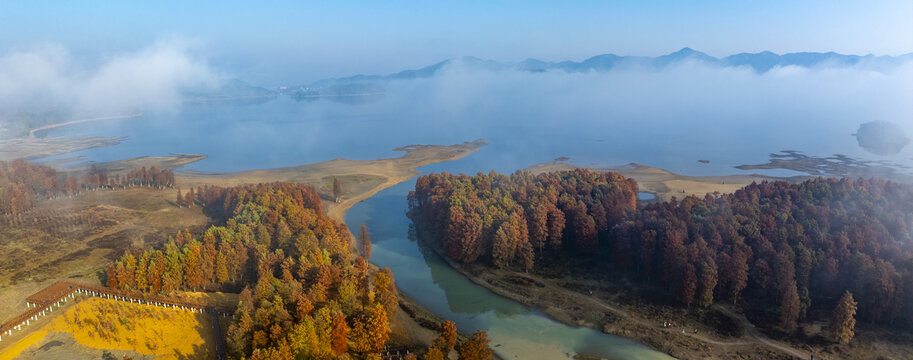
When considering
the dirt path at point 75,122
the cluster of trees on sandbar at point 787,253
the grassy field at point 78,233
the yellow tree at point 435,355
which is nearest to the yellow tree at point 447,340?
the yellow tree at point 435,355

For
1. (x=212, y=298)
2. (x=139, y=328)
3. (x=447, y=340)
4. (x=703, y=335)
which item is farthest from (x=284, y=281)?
(x=703, y=335)

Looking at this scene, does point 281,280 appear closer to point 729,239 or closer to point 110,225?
point 110,225

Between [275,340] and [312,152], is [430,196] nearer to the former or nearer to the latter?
[275,340]

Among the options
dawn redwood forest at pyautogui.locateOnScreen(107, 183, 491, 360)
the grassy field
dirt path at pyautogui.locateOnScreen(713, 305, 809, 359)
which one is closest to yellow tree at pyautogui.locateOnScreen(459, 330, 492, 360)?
dawn redwood forest at pyautogui.locateOnScreen(107, 183, 491, 360)

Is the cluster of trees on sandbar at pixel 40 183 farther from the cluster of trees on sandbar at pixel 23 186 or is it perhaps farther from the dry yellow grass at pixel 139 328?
the dry yellow grass at pixel 139 328

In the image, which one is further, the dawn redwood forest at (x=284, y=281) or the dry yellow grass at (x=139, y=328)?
the dry yellow grass at (x=139, y=328)

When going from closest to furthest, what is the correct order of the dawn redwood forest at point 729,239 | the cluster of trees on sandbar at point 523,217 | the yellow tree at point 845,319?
1. the yellow tree at point 845,319
2. the dawn redwood forest at point 729,239
3. the cluster of trees on sandbar at point 523,217
